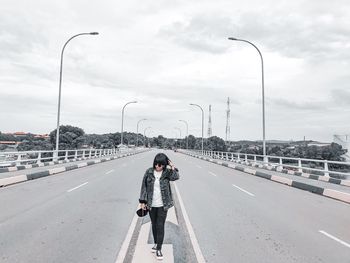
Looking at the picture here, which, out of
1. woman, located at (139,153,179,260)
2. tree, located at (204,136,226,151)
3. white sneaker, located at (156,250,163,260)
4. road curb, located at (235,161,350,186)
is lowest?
white sneaker, located at (156,250,163,260)

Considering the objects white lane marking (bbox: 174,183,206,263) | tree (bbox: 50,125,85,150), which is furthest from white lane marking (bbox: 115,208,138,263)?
tree (bbox: 50,125,85,150)

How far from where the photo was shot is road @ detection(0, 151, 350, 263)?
6.29 meters

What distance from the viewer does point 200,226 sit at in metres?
8.47

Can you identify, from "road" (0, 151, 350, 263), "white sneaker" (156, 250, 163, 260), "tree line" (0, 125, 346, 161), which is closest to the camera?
"white sneaker" (156, 250, 163, 260)

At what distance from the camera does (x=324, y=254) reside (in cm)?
642

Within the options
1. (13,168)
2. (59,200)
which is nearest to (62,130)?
(13,168)

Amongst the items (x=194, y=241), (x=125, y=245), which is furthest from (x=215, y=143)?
(x=125, y=245)

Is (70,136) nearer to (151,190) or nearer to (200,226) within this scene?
(200,226)

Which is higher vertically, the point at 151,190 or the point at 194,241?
the point at 151,190

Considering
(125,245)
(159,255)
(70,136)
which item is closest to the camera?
(159,255)

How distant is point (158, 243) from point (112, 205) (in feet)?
17.9

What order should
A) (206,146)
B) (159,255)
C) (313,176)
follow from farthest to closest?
1. (206,146)
2. (313,176)
3. (159,255)

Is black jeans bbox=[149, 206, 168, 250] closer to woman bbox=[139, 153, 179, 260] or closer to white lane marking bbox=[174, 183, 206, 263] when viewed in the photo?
woman bbox=[139, 153, 179, 260]

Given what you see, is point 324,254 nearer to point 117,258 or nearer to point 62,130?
point 117,258
